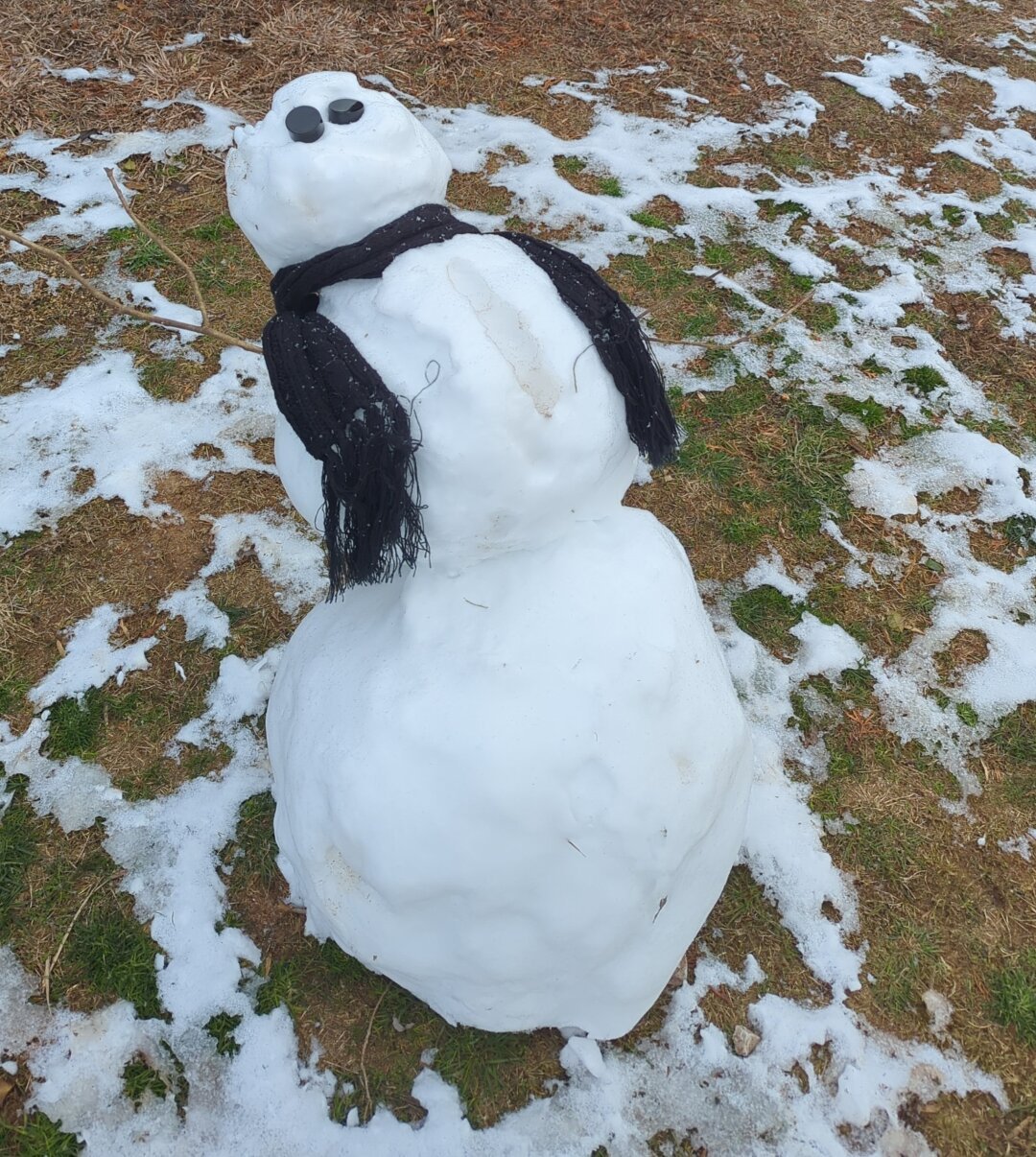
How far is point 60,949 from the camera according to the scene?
2314mm

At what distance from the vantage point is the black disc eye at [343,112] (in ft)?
4.43

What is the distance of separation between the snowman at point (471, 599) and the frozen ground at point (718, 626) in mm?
528

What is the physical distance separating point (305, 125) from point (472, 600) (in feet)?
2.78

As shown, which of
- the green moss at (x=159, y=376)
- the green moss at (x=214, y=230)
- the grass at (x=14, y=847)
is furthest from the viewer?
the green moss at (x=214, y=230)

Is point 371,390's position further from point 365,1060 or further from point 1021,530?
point 1021,530

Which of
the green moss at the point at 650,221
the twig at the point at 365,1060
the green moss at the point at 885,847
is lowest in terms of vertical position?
the twig at the point at 365,1060

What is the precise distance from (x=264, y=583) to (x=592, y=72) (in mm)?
4347

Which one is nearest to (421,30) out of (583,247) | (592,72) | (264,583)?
(592,72)

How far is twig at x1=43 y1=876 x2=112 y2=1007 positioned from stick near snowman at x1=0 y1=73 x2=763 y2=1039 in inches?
35.9

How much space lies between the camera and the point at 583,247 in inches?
169

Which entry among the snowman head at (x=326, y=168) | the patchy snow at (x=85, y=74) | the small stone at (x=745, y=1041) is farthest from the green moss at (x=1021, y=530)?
the patchy snow at (x=85, y=74)

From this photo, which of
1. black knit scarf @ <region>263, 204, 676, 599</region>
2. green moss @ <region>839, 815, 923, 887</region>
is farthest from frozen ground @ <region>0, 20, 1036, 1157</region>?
black knit scarf @ <region>263, 204, 676, 599</region>

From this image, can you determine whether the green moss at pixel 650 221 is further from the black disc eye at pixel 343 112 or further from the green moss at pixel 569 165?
the black disc eye at pixel 343 112

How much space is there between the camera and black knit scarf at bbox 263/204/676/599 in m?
1.31
